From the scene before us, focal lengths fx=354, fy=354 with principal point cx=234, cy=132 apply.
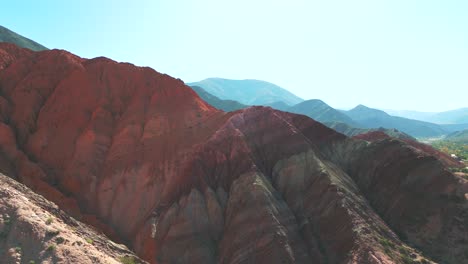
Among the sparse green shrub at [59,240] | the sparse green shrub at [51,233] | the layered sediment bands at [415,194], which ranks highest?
the sparse green shrub at [51,233]

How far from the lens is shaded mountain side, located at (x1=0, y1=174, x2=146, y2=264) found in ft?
50.1

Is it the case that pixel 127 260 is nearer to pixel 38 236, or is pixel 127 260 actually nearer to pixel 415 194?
pixel 38 236

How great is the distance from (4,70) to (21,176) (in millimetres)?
24674

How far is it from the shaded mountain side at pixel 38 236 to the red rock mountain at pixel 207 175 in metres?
18.6

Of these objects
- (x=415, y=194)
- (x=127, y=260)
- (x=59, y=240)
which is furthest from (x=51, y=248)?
(x=415, y=194)

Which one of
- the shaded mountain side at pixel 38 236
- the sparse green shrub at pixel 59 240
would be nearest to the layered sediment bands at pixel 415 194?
the shaded mountain side at pixel 38 236

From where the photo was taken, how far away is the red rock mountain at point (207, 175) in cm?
3378

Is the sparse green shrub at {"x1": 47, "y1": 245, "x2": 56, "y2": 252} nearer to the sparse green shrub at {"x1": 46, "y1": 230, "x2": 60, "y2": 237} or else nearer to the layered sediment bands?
the sparse green shrub at {"x1": 46, "y1": 230, "x2": 60, "y2": 237}

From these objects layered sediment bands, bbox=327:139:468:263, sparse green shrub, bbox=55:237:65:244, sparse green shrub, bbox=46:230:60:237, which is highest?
sparse green shrub, bbox=46:230:60:237

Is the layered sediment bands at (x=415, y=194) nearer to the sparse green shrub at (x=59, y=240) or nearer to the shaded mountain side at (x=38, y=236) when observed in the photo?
the shaded mountain side at (x=38, y=236)

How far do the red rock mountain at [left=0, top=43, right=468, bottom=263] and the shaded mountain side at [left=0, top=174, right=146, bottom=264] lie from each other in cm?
1861

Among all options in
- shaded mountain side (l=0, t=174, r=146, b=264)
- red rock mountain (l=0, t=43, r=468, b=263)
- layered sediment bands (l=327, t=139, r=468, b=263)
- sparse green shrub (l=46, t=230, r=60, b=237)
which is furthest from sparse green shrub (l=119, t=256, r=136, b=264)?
layered sediment bands (l=327, t=139, r=468, b=263)

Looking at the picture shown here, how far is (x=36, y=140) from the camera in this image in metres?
51.5

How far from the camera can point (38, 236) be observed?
15898mm
